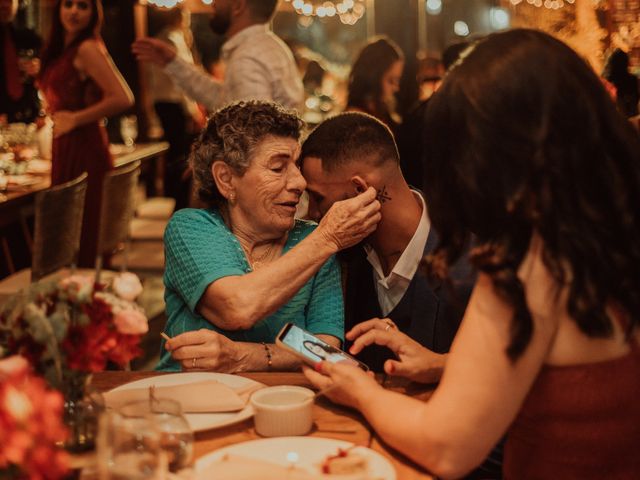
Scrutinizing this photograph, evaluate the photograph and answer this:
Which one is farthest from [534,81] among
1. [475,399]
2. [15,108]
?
[15,108]

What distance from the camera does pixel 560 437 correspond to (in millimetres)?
1489

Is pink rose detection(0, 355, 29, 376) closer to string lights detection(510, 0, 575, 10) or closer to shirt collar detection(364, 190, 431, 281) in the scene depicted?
shirt collar detection(364, 190, 431, 281)

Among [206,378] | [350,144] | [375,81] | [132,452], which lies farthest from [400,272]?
[375,81]

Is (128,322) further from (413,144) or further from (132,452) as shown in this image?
(413,144)

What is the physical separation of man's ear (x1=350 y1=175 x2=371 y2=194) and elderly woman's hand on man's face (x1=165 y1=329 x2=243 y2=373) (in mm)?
622

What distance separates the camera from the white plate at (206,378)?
1.66 metres

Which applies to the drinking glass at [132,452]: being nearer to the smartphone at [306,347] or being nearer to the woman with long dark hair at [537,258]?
the woman with long dark hair at [537,258]

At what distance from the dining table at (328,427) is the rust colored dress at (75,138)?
3243 mm

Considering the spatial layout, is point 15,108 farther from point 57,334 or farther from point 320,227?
point 57,334

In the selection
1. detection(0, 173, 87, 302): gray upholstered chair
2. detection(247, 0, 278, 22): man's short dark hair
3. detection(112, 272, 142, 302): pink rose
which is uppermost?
detection(247, 0, 278, 22): man's short dark hair

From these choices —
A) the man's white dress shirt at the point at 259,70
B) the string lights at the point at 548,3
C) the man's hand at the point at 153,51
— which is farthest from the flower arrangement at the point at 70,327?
the string lights at the point at 548,3

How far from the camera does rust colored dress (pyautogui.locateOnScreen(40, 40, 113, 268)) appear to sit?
4945 millimetres

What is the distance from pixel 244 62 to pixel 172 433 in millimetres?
2974

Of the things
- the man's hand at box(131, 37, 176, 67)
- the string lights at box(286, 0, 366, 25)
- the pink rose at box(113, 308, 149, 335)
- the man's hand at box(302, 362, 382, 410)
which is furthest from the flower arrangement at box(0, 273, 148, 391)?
the string lights at box(286, 0, 366, 25)
